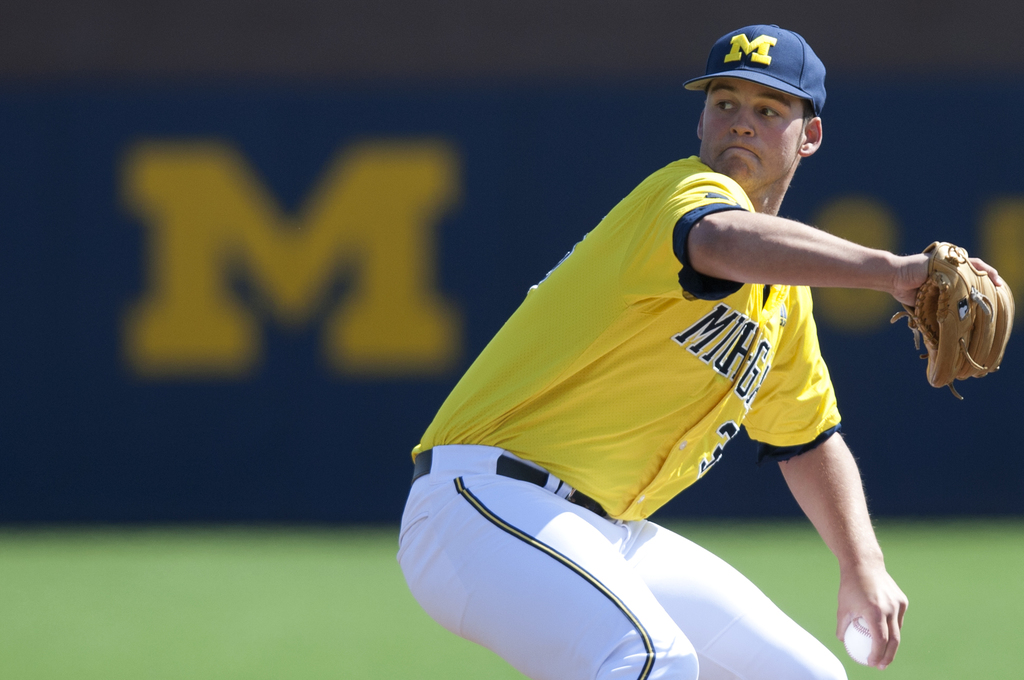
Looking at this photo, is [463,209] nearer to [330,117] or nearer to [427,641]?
[330,117]

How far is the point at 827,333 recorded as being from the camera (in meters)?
7.90

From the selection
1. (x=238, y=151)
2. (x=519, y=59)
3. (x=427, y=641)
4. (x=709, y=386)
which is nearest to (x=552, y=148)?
(x=519, y=59)

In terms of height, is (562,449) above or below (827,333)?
above

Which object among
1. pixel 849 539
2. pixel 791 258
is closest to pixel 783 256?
pixel 791 258

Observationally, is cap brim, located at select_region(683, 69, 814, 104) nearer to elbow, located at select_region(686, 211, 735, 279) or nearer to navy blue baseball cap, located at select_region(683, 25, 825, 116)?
navy blue baseball cap, located at select_region(683, 25, 825, 116)

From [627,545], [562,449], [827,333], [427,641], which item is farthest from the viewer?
[827,333]

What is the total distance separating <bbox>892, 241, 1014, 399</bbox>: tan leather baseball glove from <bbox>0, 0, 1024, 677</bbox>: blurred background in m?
5.45

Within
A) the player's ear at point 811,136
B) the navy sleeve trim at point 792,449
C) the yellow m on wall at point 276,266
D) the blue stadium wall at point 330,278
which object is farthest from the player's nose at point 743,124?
the yellow m on wall at point 276,266

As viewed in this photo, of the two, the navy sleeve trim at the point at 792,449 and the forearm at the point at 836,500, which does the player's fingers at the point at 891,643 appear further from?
the navy sleeve trim at the point at 792,449

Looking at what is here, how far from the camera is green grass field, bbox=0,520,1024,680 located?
4.81m

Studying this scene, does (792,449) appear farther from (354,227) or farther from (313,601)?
(354,227)

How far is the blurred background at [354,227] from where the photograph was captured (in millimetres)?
7883

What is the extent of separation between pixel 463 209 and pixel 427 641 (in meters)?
3.48

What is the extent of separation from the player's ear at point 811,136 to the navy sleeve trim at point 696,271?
2.44ft
